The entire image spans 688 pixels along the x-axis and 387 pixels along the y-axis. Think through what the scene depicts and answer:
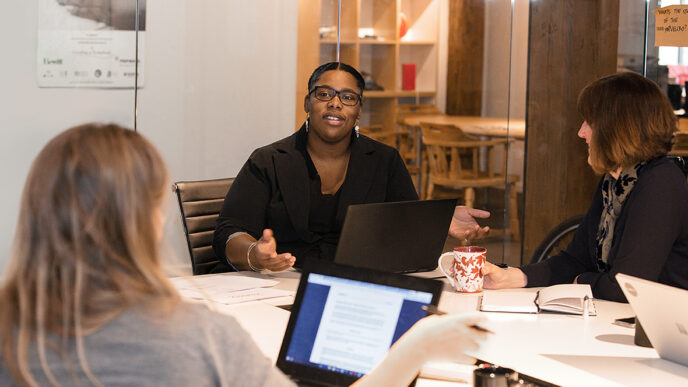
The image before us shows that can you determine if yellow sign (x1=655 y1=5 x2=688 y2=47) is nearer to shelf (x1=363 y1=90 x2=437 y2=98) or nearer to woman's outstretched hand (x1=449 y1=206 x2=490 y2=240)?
shelf (x1=363 y1=90 x2=437 y2=98)

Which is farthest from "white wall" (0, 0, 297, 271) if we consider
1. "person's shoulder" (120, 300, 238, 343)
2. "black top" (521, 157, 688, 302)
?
"person's shoulder" (120, 300, 238, 343)

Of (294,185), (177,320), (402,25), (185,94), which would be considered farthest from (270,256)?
(402,25)

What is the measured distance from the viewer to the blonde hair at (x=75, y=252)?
998mm

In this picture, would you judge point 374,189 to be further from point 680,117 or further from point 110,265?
point 680,117

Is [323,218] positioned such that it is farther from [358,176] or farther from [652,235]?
[652,235]

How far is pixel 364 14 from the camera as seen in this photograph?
4.64 metres

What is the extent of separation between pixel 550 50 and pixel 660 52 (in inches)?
21.5

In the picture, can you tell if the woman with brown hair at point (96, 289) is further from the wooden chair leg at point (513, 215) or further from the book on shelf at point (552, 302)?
the wooden chair leg at point (513, 215)

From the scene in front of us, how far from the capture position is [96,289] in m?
1.02

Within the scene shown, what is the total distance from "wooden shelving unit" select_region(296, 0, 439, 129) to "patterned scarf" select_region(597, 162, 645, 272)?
2.41 metres

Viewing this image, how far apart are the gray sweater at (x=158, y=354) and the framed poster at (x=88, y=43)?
10.9 ft

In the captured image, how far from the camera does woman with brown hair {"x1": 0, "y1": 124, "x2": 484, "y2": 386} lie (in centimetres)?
99

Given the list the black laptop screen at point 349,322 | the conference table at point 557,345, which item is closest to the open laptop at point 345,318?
the black laptop screen at point 349,322

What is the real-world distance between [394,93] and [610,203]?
9.53ft
